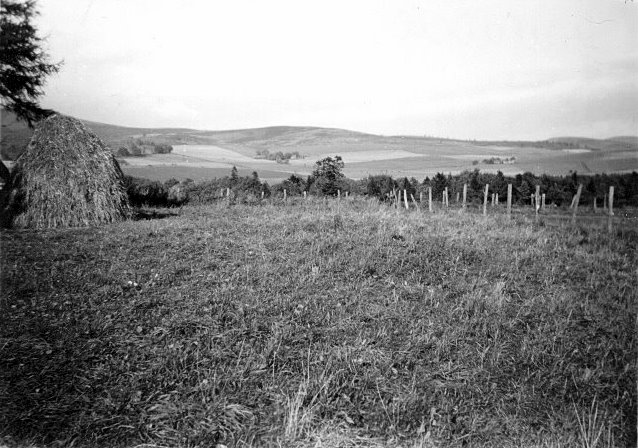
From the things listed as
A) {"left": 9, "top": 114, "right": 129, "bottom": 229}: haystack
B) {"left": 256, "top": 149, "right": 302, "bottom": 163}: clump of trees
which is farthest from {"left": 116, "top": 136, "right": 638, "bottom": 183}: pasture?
{"left": 9, "top": 114, "right": 129, "bottom": 229}: haystack

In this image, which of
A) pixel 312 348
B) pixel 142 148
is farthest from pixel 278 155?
pixel 312 348

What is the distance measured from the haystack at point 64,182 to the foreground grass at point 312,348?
3611mm

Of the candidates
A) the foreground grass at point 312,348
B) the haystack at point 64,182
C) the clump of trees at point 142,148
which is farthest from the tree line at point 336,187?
the foreground grass at point 312,348

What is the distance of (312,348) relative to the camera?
12.9 feet

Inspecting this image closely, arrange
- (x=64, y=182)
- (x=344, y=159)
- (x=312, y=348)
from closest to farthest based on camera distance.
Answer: (x=312, y=348) < (x=64, y=182) < (x=344, y=159)

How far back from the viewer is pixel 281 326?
14.0 feet

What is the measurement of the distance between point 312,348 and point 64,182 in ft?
32.5

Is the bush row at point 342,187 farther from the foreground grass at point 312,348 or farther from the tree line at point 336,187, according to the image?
the foreground grass at point 312,348

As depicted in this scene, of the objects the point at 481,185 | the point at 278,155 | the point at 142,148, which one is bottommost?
the point at 481,185

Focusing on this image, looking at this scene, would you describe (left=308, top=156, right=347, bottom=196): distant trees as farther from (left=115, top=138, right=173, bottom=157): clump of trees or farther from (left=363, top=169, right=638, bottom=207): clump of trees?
(left=115, top=138, right=173, bottom=157): clump of trees

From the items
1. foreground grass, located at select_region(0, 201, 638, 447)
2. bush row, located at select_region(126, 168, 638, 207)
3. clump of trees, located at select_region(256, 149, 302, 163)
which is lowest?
foreground grass, located at select_region(0, 201, 638, 447)

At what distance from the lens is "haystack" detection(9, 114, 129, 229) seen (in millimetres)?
10141

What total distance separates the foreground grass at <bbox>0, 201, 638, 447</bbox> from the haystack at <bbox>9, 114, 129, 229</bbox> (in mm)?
3611

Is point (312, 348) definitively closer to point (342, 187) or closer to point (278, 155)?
point (342, 187)
